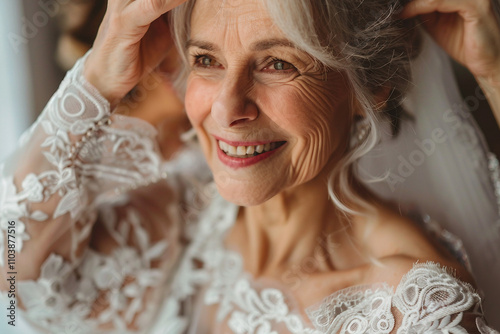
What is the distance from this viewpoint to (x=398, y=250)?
1294 mm

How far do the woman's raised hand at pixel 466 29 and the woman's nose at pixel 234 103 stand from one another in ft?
1.36

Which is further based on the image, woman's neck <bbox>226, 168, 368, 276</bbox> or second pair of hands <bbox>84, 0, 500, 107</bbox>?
woman's neck <bbox>226, 168, 368, 276</bbox>

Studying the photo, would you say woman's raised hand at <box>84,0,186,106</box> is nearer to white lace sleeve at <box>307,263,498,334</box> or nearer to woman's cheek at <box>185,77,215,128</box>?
woman's cheek at <box>185,77,215,128</box>

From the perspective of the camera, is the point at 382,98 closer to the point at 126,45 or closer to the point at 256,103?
the point at 256,103

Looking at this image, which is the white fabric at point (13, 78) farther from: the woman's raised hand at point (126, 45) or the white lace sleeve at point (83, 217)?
the woman's raised hand at point (126, 45)

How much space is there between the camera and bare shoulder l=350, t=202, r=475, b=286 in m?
1.20

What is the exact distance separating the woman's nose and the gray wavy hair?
15cm

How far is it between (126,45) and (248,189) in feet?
1.48

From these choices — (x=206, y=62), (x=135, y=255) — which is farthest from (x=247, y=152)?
(x=135, y=255)

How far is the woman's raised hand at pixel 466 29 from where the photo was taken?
118cm

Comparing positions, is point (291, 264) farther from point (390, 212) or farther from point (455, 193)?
point (455, 193)

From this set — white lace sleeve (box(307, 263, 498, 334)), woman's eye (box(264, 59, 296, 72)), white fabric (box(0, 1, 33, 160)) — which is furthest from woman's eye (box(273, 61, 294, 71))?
→ white fabric (box(0, 1, 33, 160))

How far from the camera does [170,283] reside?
162cm

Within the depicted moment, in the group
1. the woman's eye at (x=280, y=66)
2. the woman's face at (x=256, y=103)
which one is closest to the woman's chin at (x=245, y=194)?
the woman's face at (x=256, y=103)
